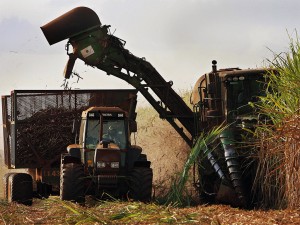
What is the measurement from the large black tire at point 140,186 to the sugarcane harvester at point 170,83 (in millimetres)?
1407

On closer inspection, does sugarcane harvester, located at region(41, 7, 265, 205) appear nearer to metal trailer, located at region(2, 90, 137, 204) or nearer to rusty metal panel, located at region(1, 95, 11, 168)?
metal trailer, located at region(2, 90, 137, 204)

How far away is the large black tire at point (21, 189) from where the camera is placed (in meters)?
14.6

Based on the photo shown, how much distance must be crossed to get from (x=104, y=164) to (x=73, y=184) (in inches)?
28.3

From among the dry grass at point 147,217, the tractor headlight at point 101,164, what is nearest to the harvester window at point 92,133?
the tractor headlight at point 101,164

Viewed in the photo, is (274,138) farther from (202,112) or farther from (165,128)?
(165,128)

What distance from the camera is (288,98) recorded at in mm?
9367

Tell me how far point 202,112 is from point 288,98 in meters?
5.95

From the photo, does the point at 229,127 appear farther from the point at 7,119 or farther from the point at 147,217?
the point at 7,119

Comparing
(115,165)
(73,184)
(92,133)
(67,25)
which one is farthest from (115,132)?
(67,25)

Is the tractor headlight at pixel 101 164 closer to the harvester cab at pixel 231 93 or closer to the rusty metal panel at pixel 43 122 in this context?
the rusty metal panel at pixel 43 122

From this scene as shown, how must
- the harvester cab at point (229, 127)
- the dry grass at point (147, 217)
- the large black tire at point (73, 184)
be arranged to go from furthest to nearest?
the harvester cab at point (229, 127), the large black tire at point (73, 184), the dry grass at point (147, 217)

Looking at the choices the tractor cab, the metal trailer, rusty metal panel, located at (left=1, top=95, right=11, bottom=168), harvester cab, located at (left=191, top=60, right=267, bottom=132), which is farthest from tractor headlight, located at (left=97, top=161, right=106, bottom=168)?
rusty metal panel, located at (left=1, top=95, right=11, bottom=168)

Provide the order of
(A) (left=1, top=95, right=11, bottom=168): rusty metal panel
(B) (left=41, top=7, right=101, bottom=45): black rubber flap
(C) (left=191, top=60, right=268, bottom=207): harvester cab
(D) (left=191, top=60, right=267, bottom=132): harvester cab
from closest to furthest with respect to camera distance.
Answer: (C) (left=191, top=60, right=268, bottom=207): harvester cab < (D) (left=191, top=60, right=267, bottom=132): harvester cab < (B) (left=41, top=7, right=101, bottom=45): black rubber flap < (A) (left=1, top=95, right=11, bottom=168): rusty metal panel

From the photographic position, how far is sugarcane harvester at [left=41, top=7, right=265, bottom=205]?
13148 mm
